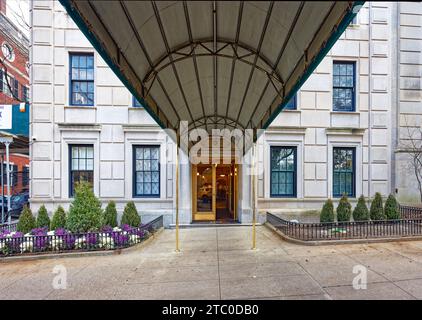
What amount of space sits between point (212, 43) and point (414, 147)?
11453 millimetres

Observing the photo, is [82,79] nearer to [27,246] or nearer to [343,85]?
[27,246]

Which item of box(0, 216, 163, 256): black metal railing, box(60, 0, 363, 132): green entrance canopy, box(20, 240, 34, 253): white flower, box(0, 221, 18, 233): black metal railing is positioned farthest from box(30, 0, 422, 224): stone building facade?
box(60, 0, 363, 132): green entrance canopy

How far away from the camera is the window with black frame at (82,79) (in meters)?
11.1

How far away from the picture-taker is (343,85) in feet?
38.7

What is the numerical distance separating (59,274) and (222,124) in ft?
21.6

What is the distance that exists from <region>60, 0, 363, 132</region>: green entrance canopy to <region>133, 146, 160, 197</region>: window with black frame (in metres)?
4.85

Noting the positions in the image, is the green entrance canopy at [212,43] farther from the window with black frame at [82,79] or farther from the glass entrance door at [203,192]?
the window with black frame at [82,79]

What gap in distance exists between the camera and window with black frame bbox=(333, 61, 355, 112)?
1175 centimetres

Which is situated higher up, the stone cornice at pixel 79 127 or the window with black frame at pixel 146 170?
the stone cornice at pixel 79 127

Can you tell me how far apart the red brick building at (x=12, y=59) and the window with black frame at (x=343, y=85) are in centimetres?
2411

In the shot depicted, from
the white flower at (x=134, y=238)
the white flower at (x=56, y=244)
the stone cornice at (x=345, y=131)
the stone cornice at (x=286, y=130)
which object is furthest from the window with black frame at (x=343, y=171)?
the white flower at (x=56, y=244)

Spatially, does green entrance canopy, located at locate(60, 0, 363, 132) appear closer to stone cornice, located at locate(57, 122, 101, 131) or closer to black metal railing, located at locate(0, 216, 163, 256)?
black metal railing, located at locate(0, 216, 163, 256)
